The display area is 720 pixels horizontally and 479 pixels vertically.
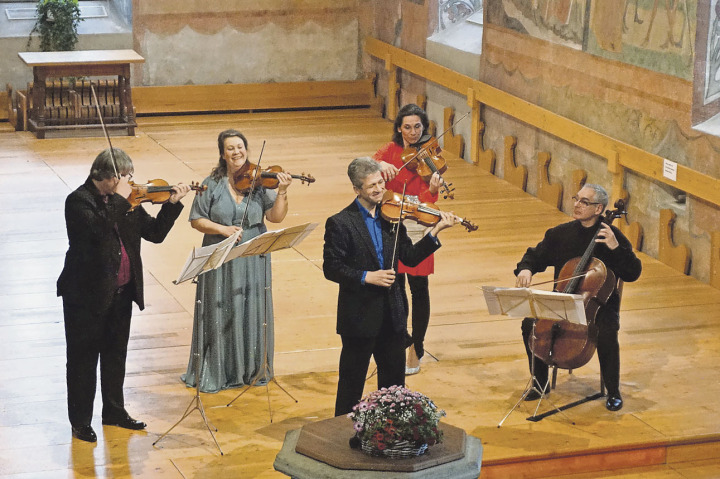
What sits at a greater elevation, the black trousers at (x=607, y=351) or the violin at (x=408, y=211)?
the violin at (x=408, y=211)

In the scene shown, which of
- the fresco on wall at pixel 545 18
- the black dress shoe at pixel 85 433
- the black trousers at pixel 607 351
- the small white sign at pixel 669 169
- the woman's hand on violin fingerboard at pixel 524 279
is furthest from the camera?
the fresco on wall at pixel 545 18

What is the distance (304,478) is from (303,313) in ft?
10.2

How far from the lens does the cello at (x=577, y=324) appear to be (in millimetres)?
5539

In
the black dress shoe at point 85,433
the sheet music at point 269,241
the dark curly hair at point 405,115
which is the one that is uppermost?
the dark curly hair at point 405,115

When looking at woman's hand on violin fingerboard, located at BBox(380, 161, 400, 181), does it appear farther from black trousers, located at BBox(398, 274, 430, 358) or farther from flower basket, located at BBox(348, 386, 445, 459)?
flower basket, located at BBox(348, 386, 445, 459)

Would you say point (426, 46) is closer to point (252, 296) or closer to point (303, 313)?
point (303, 313)

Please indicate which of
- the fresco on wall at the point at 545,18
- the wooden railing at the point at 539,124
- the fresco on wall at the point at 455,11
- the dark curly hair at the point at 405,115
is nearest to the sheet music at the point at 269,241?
the dark curly hair at the point at 405,115

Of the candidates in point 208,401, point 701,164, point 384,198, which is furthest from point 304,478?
point 701,164

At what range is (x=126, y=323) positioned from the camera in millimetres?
5410

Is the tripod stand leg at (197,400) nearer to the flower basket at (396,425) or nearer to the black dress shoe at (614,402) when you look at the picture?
the flower basket at (396,425)

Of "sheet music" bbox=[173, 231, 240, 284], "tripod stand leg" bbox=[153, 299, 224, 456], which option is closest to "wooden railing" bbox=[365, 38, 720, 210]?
"tripod stand leg" bbox=[153, 299, 224, 456]

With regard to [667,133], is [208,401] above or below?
below

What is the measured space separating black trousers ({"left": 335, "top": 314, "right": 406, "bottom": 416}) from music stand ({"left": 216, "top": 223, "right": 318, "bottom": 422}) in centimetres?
62

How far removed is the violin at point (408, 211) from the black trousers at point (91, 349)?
4.21ft
